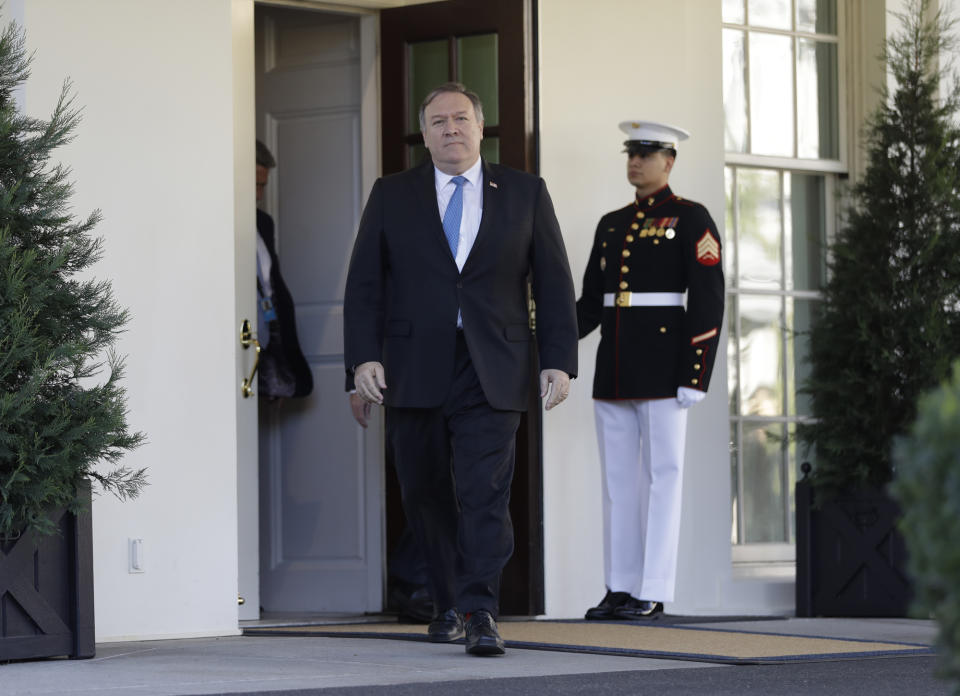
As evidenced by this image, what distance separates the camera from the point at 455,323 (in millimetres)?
4371

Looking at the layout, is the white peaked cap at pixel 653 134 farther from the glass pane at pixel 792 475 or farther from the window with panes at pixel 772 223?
the glass pane at pixel 792 475

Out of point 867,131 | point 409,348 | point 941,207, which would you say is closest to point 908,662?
point 409,348

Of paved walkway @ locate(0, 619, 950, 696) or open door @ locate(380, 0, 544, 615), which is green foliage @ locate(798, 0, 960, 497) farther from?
paved walkway @ locate(0, 619, 950, 696)

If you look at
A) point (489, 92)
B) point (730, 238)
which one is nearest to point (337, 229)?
point (489, 92)

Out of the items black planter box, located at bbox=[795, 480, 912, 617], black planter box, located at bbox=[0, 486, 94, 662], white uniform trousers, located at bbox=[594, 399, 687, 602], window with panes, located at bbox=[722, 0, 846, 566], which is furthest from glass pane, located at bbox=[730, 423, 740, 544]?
black planter box, located at bbox=[0, 486, 94, 662]

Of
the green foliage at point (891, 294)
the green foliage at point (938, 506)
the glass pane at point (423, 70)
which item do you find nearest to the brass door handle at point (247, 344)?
the glass pane at point (423, 70)

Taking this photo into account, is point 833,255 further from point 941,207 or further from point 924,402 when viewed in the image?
point 924,402

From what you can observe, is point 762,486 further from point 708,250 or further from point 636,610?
point 708,250

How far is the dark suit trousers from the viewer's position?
420cm

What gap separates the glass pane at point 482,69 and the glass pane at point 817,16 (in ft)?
5.45

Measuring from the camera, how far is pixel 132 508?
4910mm

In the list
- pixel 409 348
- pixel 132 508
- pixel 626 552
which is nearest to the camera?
pixel 409 348

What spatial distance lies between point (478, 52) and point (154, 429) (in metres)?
1.90

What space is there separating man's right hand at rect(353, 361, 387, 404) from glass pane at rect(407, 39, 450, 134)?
1.82 m
